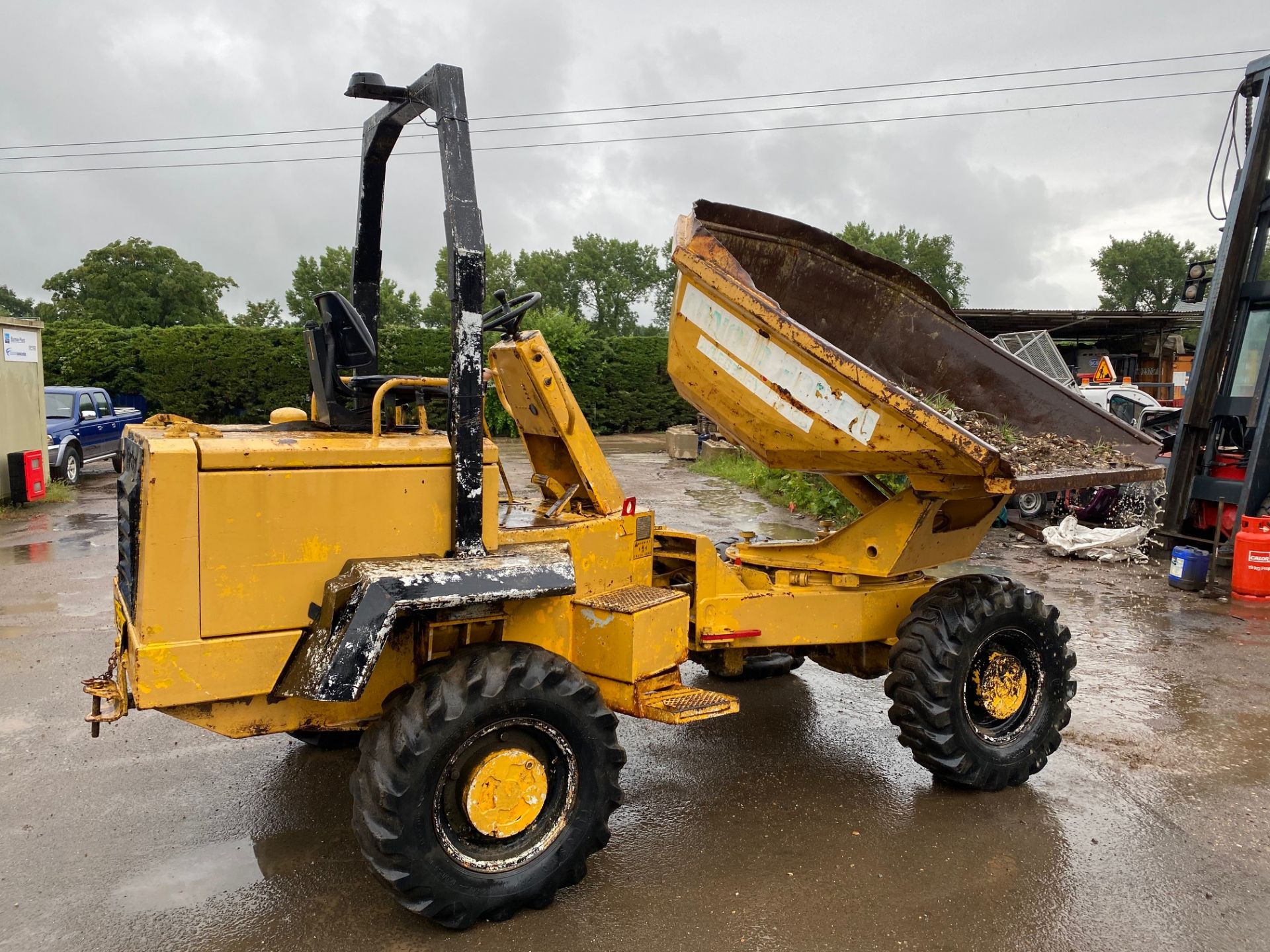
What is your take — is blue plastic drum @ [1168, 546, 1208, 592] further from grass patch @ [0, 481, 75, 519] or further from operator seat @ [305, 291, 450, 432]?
grass patch @ [0, 481, 75, 519]

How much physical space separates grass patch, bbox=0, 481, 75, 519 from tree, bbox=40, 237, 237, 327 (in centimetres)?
3437

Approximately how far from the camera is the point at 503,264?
Answer: 60562 mm

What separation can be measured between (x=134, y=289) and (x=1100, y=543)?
48194 mm

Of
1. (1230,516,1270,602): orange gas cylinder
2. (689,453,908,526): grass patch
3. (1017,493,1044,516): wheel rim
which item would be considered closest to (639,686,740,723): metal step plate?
(689,453,908,526): grass patch

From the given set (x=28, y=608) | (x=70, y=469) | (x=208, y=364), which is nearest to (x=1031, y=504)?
(x=28, y=608)

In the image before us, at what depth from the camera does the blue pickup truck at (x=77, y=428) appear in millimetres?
14883

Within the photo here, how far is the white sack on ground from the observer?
9938 mm

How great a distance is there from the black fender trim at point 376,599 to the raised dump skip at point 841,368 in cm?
135

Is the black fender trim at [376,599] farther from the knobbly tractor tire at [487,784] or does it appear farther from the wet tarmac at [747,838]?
the wet tarmac at [747,838]

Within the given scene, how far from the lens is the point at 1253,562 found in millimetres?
8094

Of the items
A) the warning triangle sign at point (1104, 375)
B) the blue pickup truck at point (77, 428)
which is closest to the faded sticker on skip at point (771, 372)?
the blue pickup truck at point (77, 428)

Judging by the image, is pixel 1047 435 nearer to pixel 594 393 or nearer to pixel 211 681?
pixel 211 681

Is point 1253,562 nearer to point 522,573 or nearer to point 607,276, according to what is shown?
point 522,573

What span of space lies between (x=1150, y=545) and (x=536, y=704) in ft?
31.1
